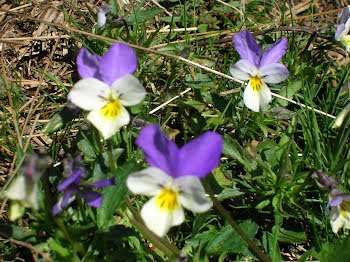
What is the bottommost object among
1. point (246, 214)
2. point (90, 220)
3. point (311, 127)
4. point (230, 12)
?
point (246, 214)

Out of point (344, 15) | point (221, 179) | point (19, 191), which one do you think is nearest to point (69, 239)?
point (19, 191)

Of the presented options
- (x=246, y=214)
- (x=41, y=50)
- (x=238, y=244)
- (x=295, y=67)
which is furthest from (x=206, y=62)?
(x=41, y=50)

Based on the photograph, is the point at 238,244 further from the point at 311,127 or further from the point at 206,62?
the point at 206,62

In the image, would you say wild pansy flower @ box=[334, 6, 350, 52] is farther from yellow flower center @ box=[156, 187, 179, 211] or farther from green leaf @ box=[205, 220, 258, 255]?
yellow flower center @ box=[156, 187, 179, 211]

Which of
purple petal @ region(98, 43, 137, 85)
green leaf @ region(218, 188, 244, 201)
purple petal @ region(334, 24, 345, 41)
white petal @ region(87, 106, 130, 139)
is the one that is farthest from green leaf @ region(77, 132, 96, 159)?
purple petal @ region(334, 24, 345, 41)

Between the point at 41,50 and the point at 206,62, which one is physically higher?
the point at 206,62

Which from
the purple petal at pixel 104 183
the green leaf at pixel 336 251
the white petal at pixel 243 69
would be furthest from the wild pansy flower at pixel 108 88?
the green leaf at pixel 336 251

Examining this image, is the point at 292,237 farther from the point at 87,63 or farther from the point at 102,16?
the point at 102,16
